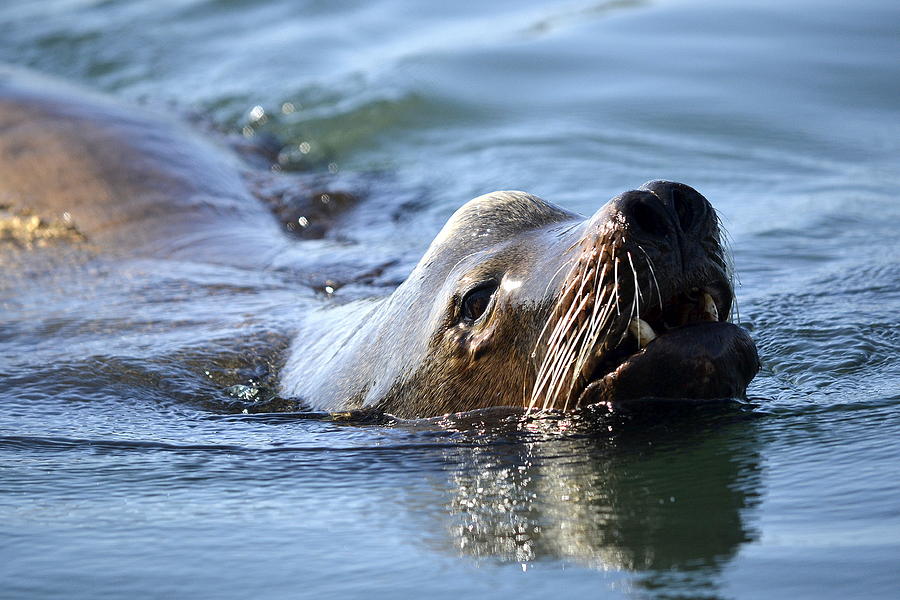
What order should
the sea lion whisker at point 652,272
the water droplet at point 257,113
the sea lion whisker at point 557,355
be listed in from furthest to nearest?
the water droplet at point 257,113 < the sea lion whisker at point 557,355 < the sea lion whisker at point 652,272

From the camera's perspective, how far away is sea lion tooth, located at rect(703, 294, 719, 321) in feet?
13.6

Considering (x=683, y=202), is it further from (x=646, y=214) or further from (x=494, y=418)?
(x=494, y=418)

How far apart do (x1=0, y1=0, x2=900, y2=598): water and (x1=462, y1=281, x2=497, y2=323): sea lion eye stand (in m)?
0.36

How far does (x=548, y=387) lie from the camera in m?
4.26

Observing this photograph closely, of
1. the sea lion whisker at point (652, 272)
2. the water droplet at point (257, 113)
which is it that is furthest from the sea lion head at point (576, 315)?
the water droplet at point (257, 113)

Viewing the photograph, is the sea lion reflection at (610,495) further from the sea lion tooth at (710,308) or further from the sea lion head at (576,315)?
the sea lion tooth at (710,308)

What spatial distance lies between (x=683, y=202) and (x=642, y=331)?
0.40 m

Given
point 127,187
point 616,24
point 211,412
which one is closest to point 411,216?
point 127,187

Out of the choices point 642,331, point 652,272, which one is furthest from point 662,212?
point 642,331

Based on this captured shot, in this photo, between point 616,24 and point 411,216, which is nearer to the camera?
point 411,216

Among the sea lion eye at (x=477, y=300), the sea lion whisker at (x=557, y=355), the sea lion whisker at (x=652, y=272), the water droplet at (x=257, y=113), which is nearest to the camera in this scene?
the sea lion whisker at (x=652, y=272)

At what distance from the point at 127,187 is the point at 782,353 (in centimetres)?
400

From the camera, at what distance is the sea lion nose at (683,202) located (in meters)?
3.97

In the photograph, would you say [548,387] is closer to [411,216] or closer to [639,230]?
[639,230]
